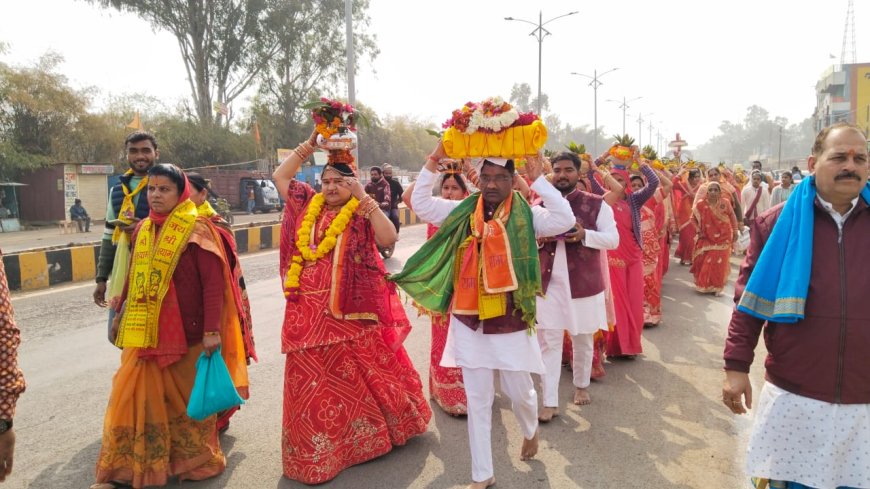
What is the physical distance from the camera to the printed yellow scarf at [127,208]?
170 inches

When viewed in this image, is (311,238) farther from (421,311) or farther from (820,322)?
(820,322)

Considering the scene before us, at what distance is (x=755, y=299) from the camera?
8.77 feet

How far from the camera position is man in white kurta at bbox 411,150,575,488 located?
142 inches

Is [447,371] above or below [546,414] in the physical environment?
above

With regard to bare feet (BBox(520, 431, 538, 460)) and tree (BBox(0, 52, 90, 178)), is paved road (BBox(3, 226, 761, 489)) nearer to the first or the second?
bare feet (BBox(520, 431, 538, 460))

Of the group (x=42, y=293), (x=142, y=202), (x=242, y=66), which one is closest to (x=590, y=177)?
(x=142, y=202)

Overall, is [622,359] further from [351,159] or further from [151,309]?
[151,309]

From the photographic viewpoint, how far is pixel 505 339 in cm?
366

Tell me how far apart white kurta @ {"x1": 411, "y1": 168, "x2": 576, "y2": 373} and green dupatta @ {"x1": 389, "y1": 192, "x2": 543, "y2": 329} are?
12 cm

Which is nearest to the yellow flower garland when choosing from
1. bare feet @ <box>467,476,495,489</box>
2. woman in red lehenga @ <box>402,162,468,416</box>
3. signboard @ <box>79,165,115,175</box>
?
woman in red lehenga @ <box>402,162,468,416</box>

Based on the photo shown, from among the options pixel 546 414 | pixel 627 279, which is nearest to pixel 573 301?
pixel 546 414

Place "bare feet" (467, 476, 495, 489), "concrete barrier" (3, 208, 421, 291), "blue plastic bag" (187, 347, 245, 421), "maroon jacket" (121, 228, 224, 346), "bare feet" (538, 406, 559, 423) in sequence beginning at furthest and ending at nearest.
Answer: "concrete barrier" (3, 208, 421, 291)
"bare feet" (538, 406, 559, 423)
"maroon jacket" (121, 228, 224, 346)
"bare feet" (467, 476, 495, 489)
"blue plastic bag" (187, 347, 245, 421)

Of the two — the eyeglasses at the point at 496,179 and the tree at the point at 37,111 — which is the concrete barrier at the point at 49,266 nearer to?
the eyeglasses at the point at 496,179

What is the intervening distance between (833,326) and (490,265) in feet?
5.66
